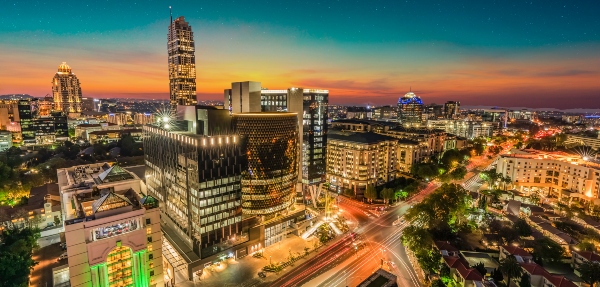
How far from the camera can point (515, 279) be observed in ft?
184

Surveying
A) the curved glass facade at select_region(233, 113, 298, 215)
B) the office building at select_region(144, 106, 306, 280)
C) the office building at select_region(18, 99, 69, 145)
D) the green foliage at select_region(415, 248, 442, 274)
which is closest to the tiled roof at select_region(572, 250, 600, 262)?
the green foliage at select_region(415, 248, 442, 274)

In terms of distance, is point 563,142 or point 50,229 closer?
point 50,229

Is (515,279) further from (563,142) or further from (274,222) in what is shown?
(563,142)

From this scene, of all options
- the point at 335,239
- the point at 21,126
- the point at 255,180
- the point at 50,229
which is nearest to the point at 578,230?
the point at 335,239

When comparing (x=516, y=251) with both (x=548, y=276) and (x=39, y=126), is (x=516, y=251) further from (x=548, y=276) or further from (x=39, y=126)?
(x=39, y=126)

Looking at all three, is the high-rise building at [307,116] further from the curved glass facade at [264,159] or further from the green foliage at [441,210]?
the green foliage at [441,210]

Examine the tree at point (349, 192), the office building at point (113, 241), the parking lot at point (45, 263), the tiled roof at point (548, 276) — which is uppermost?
the office building at point (113, 241)

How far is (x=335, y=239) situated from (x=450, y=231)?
29.4 meters

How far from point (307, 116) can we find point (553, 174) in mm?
100578

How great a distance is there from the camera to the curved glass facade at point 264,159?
78.8 m

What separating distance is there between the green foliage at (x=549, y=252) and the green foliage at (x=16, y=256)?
337 ft

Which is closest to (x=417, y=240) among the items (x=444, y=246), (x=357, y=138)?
(x=444, y=246)

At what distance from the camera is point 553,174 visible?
115m

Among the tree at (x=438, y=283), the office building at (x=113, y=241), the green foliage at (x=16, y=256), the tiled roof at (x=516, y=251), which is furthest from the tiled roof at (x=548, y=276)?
the green foliage at (x=16, y=256)
